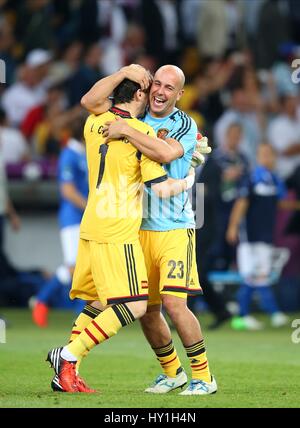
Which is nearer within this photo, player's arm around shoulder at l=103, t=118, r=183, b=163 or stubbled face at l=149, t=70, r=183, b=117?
player's arm around shoulder at l=103, t=118, r=183, b=163

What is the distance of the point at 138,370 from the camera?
11523 mm

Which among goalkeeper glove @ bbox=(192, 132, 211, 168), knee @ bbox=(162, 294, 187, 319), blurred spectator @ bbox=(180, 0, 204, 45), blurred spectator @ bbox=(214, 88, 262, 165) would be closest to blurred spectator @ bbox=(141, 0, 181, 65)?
blurred spectator @ bbox=(180, 0, 204, 45)

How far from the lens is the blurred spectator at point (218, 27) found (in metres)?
23.1

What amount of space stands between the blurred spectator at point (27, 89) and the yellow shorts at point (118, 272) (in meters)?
11.3

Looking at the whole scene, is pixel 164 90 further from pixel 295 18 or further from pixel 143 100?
pixel 295 18

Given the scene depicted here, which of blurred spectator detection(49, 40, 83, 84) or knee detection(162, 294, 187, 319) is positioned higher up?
blurred spectator detection(49, 40, 83, 84)

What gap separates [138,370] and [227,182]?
669 centimetres

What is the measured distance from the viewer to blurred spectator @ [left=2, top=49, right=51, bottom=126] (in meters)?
20.7

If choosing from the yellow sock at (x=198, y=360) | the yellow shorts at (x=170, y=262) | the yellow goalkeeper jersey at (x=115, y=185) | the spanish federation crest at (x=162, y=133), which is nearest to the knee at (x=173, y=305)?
the yellow shorts at (x=170, y=262)

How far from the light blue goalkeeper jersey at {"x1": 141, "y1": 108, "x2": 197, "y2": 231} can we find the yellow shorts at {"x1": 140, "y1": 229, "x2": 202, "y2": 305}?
0.06m

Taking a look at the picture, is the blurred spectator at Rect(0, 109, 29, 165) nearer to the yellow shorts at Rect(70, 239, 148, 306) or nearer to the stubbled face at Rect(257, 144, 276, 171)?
the stubbled face at Rect(257, 144, 276, 171)

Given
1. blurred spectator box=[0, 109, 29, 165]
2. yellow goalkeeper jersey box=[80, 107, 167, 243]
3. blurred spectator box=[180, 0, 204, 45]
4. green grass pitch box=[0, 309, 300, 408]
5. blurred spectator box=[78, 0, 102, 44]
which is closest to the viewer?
green grass pitch box=[0, 309, 300, 408]
